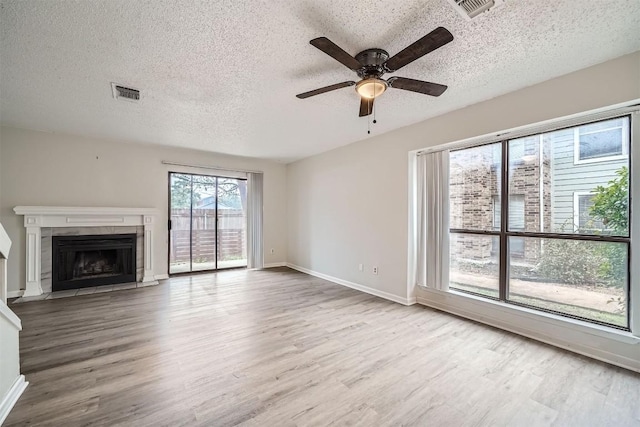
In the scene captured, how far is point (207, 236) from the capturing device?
19.8 ft

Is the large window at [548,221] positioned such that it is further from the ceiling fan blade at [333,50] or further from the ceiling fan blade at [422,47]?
the ceiling fan blade at [333,50]

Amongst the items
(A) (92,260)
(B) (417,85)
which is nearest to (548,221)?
(B) (417,85)

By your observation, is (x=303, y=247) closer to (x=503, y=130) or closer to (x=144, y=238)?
(x=144, y=238)

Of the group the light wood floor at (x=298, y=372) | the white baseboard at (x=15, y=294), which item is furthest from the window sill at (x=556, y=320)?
the white baseboard at (x=15, y=294)

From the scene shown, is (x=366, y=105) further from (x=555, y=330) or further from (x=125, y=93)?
(x=555, y=330)

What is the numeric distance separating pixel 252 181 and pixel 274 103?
346 cm

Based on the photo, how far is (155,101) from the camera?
3070 mm

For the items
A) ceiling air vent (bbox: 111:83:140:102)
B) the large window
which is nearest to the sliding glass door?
ceiling air vent (bbox: 111:83:140:102)

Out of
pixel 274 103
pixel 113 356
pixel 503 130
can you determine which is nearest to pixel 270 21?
pixel 274 103

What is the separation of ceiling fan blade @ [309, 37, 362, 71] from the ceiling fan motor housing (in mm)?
110

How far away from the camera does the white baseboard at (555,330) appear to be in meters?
2.31

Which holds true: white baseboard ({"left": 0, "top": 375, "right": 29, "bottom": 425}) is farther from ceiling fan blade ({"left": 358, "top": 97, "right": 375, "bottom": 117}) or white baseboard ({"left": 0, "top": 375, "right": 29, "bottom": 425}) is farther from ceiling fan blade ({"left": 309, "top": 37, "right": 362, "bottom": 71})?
ceiling fan blade ({"left": 358, "top": 97, "right": 375, "bottom": 117})

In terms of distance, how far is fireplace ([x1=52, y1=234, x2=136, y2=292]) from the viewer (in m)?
4.41

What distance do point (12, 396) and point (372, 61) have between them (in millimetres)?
3502
